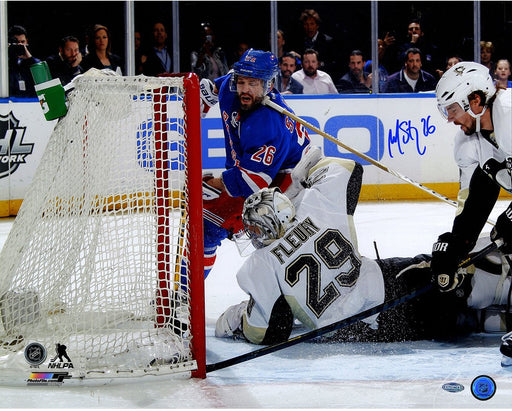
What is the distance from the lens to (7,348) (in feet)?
7.54

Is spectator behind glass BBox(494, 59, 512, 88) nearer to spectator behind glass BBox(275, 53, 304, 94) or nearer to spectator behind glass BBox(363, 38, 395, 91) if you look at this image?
spectator behind glass BBox(363, 38, 395, 91)

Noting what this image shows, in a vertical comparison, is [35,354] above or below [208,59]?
below

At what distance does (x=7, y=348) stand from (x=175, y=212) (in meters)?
0.62

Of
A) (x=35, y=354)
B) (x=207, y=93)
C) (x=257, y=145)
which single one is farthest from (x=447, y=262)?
(x=207, y=93)

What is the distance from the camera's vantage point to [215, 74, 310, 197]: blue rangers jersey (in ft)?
10.1

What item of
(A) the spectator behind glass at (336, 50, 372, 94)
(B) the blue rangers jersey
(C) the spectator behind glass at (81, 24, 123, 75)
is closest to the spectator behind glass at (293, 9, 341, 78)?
(A) the spectator behind glass at (336, 50, 372, 94)

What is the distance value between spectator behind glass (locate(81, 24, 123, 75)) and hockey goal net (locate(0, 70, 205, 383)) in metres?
3.71

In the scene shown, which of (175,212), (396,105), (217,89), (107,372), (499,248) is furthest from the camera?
(396,105)

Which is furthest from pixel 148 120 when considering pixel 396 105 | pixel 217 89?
pixel 396 105

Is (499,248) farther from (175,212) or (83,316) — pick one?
(83,316)

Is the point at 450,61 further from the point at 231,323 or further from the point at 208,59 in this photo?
the point at 231,323

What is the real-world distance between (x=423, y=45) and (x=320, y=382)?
5015 millimetres

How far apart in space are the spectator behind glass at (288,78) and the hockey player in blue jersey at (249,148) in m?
2.94

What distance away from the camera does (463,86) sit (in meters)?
2.52
